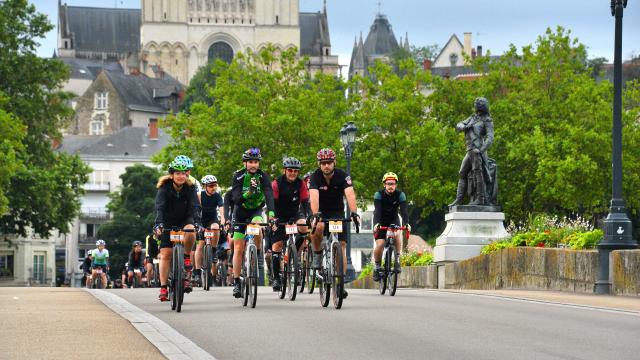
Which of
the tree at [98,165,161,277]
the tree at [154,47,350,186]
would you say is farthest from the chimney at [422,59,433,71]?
the tree at [154,47,350,186]

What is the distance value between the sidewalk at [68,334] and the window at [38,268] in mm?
98684

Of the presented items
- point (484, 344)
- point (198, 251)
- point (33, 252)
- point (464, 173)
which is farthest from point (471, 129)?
point (33, 252)

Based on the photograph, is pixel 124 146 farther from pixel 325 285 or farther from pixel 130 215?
pixel 325 285

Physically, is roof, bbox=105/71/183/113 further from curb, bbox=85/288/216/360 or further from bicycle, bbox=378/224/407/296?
curb, bbox=85/288/216/360

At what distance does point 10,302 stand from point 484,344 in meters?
9.07

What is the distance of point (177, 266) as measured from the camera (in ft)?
56.4

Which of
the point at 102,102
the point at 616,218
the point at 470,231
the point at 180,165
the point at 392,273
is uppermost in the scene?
the point at 102,102

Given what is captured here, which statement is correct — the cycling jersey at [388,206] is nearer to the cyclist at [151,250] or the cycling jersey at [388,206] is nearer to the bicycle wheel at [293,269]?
the bicycle wheel at [293,269]

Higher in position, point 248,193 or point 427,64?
point 427,64

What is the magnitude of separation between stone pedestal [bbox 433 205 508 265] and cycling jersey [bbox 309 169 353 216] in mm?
11600

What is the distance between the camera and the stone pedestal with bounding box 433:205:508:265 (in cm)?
2995

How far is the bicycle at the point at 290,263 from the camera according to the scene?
18820 millimetres

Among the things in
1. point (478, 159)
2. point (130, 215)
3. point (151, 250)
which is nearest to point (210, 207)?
point (151, 250)

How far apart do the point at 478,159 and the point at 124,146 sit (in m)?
113
